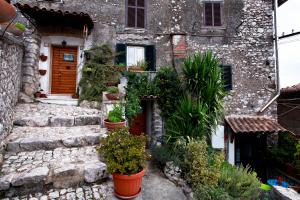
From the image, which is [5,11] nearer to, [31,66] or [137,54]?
[31,66]

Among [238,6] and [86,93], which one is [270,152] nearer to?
[238,6]

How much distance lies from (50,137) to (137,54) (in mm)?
5293

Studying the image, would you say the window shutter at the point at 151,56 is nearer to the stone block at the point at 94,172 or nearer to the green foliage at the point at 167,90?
the green foliage at the point at 167,90

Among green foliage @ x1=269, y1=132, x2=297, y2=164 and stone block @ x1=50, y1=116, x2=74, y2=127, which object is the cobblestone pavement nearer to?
stone block @ x1=50, y1=116, x2=74, y2=127

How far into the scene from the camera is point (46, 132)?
451 cm

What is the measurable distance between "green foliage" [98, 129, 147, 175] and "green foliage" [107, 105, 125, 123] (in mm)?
1618

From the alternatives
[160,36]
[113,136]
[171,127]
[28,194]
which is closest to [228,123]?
[171,127]

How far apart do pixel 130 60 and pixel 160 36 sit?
1.74m

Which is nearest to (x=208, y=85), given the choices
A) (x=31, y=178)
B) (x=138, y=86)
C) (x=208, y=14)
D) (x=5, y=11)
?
(x=138, y=86)

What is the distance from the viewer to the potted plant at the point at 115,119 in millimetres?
4648

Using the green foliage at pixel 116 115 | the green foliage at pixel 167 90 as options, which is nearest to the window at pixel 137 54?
the green foliage at pixel 167 90

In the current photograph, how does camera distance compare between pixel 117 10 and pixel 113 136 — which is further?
pixel 117 10

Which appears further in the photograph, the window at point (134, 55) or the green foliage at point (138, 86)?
the window at point (134, 55)

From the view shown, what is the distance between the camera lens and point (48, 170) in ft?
10.2
